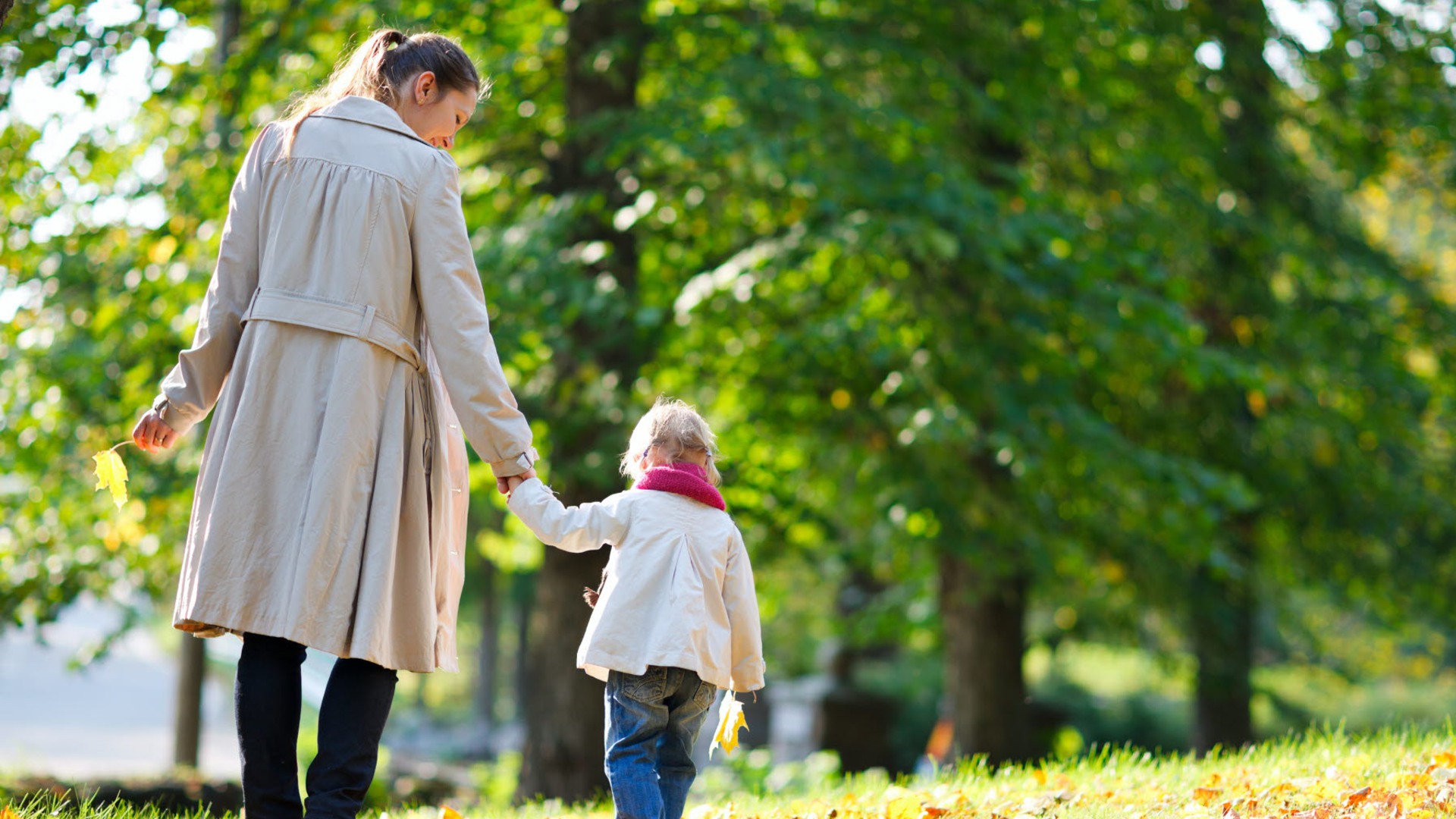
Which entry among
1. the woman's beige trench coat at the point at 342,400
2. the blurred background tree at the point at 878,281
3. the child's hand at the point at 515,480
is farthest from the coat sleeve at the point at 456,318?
the blurred background tree at the point at 878,281

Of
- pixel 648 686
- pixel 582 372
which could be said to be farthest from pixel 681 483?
pixel 582 372

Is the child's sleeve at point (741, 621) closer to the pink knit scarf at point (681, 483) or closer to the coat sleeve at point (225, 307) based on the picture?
the pink knit scarf at point (681, 483)

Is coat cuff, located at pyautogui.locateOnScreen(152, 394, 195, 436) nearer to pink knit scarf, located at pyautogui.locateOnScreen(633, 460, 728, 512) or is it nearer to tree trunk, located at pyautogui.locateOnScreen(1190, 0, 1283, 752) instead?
pink knit scarf, located at pyautogui.locateOnScreen(633, 460, 728, 512)

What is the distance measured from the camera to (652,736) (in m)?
3.39

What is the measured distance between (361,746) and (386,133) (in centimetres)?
139

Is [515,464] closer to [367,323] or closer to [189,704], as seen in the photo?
[367,323]

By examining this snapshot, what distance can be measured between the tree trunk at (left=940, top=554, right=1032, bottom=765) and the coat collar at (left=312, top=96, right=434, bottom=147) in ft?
24.2

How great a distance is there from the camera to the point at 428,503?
9.66 ft

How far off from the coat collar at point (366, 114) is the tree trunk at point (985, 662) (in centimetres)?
739

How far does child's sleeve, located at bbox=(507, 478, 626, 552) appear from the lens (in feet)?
10.2

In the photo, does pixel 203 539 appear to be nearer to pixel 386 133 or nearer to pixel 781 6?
pixel 386 133

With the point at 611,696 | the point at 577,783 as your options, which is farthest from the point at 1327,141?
the point at 611,696

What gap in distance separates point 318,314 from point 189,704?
24.7 feet

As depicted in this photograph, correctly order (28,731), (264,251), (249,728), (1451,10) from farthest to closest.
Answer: (28,731), (1451,10), (264,251), (249,728)
